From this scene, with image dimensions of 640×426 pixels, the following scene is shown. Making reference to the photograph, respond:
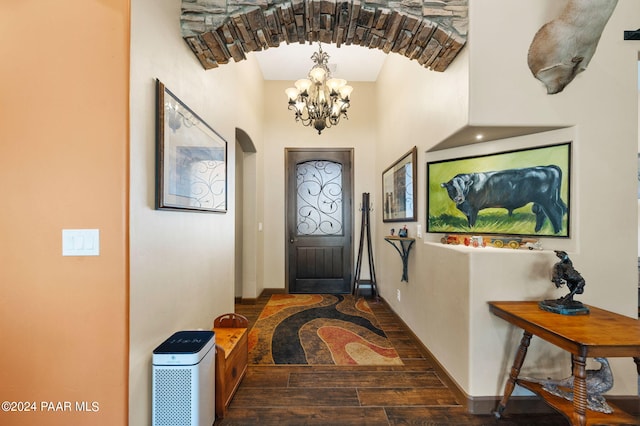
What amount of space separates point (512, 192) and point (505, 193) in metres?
0.04

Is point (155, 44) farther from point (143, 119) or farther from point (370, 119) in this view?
point (370, 119)

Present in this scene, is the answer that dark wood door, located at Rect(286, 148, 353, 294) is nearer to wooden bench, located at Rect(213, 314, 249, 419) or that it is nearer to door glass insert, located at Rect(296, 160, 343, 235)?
door glass insert, located at Rect(296, 160, 343, 235)

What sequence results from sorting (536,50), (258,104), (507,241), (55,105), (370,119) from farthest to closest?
(370,119), (258,104), (507,241), (536,50), (55,105)

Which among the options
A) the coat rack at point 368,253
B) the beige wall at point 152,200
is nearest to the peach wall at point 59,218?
the beige wall at point 152,200

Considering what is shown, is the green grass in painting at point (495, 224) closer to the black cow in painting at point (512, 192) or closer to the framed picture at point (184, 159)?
the black cow in painting at point (512, 192)

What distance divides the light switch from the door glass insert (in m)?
3.38

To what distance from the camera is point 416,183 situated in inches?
105

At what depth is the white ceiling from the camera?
3602 millimetres

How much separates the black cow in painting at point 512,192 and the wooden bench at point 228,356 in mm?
2076

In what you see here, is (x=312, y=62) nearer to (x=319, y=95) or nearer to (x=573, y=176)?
(x=319, y=95)

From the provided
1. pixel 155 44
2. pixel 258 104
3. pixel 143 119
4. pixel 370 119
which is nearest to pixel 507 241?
pixel 143 119

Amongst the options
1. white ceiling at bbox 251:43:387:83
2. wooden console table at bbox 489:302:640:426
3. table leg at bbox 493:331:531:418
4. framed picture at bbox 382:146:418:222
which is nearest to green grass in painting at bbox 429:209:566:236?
framed picture at bbox 382:146:418:222

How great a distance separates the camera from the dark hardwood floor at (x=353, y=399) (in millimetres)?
1733

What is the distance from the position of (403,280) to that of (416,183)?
3.65ft
